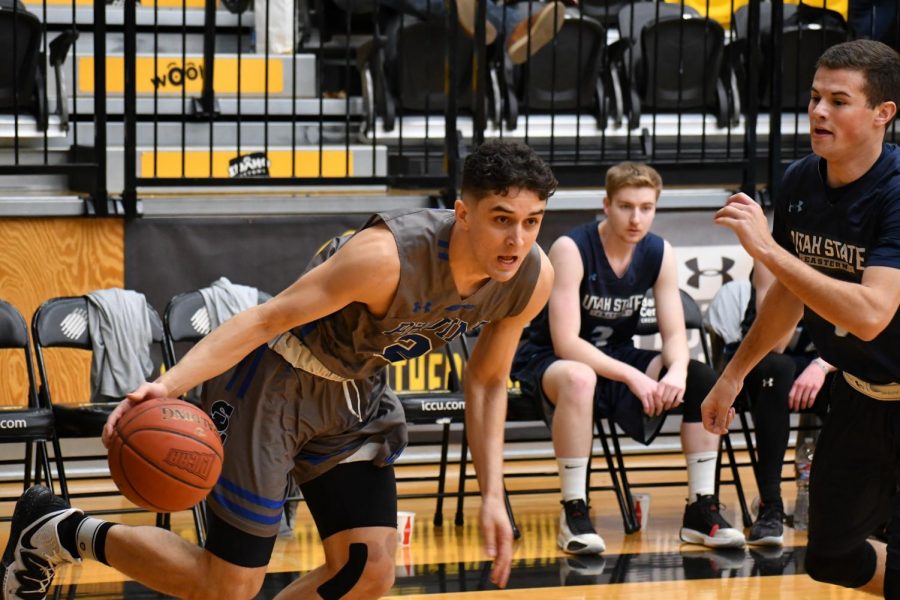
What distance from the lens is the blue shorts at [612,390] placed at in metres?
5.57

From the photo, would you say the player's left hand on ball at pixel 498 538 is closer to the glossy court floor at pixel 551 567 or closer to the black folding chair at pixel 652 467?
the glossy court floor at pixel 551 567

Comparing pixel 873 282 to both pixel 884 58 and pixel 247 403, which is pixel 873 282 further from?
pixel 247 403

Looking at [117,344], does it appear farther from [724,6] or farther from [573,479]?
[724,6]

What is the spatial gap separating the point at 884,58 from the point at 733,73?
4.31 meters

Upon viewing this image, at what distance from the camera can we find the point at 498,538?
3178 mm

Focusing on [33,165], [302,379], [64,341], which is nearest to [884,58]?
[302,379]

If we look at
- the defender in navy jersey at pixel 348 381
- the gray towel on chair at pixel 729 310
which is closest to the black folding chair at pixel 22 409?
the defender in navy jersey at pixel 348 381

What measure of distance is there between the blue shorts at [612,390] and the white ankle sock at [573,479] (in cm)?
26

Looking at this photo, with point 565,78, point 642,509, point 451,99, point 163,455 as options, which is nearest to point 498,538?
point 163,455

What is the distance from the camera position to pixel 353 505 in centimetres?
366

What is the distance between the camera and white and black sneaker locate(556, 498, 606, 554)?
5258mm

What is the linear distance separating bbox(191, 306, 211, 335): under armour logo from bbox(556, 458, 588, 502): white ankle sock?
163 centimetres

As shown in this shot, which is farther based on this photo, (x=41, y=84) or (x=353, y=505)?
(x=41, y=84)

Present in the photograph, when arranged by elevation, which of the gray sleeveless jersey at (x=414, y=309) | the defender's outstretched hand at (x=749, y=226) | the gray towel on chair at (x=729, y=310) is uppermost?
the defender's outstretched hand at (x=749, y=226)
